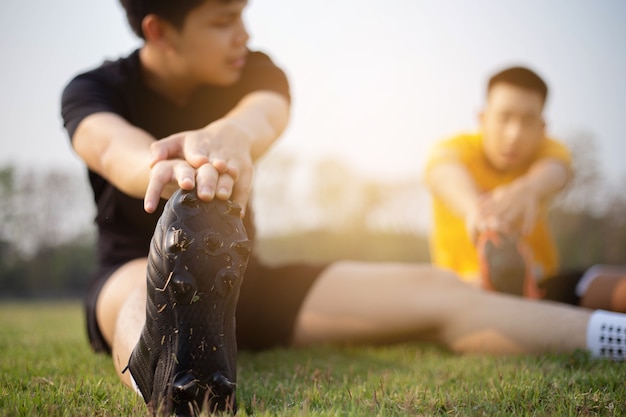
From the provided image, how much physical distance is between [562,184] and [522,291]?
1.02 meters

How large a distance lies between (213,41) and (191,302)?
134cm

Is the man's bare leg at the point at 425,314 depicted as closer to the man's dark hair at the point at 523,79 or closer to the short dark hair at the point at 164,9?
the short dark hair at the point at 164,9

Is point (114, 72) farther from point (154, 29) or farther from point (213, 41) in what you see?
point (213, 41)

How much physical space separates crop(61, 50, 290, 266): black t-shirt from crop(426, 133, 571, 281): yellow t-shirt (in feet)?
5.59

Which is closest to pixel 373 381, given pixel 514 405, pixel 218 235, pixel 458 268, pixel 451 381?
pixel 451 381

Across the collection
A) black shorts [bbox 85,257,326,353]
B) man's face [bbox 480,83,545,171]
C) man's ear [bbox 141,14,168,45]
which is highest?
man's ear [bbox 141,14,168,45]

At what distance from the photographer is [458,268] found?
3.90 m

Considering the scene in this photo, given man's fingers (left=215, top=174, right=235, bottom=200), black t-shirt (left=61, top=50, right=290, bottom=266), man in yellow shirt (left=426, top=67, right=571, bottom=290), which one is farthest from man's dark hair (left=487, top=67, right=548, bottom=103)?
man's fingers (left=215, top=174, right=235, bottom=200)

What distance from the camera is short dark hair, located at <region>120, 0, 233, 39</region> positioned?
7.46ft

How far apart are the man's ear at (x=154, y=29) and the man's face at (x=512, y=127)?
2528 mm

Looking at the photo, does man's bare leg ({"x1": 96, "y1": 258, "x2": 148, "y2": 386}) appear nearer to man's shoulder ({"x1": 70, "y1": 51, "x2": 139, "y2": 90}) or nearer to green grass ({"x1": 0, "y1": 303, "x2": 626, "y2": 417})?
green grass ({"x1": 0, "y1": 303, "x2": 626, "y2": 417})

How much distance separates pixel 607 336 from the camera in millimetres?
2172

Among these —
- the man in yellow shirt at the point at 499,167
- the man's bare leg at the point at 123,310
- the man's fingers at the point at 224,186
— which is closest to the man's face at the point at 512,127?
the man in yellow shirt at the point at 499,167

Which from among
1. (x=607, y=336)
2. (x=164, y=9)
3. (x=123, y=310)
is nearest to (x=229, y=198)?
(x=123, y=310)
